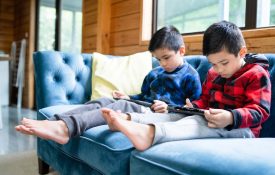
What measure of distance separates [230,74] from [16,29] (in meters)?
5.06

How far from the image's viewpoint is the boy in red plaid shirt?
38.2 inches

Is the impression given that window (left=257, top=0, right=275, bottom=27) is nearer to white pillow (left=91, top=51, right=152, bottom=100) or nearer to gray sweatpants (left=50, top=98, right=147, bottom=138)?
white pillow (left=91, top=51, right=152, bottom=100)

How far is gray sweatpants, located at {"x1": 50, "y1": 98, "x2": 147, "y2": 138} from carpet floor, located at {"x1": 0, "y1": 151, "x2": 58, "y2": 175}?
2.26 ft

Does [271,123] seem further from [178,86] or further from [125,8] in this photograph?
[125,8]

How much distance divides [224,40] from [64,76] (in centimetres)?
115

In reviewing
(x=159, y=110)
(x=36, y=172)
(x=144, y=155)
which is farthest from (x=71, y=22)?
(x=144, y=155)

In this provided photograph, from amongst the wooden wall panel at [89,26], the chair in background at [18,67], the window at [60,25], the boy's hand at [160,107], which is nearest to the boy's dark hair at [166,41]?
the boy's hand at [160,107]

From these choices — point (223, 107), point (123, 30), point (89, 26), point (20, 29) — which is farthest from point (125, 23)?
point (20, 29)

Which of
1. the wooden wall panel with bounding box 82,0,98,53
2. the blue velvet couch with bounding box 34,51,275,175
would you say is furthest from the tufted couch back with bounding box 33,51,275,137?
the wooden wall panel with bounding box 82,0,98,53

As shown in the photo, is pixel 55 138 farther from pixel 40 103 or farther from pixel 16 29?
pixel 16 29

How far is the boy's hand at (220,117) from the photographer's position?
970 mm

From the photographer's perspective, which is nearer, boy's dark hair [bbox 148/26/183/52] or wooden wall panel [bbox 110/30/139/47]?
boy's dark hair [bbox 148/26/183/52]

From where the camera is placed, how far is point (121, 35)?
2.80 metres

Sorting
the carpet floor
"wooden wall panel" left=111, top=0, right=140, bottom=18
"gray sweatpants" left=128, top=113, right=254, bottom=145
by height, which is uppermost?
"wooden wall panel" left=111, top=0, right=140, bottom=18
